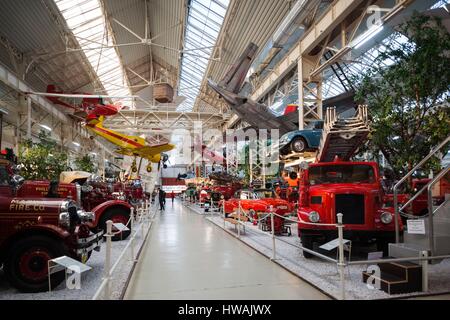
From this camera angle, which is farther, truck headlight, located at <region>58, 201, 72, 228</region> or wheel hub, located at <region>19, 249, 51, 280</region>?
truck headlight, located at <region>58, 201, 72, 228</region>

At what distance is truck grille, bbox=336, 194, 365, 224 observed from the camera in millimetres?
5762

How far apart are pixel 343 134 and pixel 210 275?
415 centimetres

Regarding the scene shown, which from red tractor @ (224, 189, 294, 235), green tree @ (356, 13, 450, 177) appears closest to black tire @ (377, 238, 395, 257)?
green tree @ (356, 13, 450, 177)

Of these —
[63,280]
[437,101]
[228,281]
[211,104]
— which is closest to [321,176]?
[437,101]

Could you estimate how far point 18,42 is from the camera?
46.7 feet

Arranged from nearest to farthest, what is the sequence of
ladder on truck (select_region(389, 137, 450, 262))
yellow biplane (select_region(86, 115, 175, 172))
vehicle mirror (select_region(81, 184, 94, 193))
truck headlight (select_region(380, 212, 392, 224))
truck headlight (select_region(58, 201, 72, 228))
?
ladder on truck (select_region(389, 137, 450, 262))
truck headlight (select_region(58, 201, 72, 228))
truck headlight (select_region(380, 212, 392, 224))
vehicle mirror (select_region(81, 184, 94, 193))
yellow biplane (select_region(86, 115, 175, 172))

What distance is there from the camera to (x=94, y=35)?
58.0 feet

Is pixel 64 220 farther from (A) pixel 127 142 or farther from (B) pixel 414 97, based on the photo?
(A) pixel 127 142

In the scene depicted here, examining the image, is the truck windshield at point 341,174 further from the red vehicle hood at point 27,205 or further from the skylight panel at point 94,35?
the skylight panel at point 94,35

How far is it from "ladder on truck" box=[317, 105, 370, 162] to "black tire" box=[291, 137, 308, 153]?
10.4 ft

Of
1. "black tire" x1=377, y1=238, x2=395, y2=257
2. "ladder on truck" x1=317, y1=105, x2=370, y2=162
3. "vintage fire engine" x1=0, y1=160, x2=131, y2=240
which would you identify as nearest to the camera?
"black tire" x1=377, y1=238, x2=395, y2=257

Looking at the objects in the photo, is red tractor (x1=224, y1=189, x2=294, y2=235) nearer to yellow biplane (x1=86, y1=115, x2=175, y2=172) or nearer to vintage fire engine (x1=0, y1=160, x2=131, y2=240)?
vintage fire engine (x1=0, y1=160, x2=131, y2=240)

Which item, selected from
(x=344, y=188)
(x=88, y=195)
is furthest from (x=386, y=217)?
(x=88, y=195)
